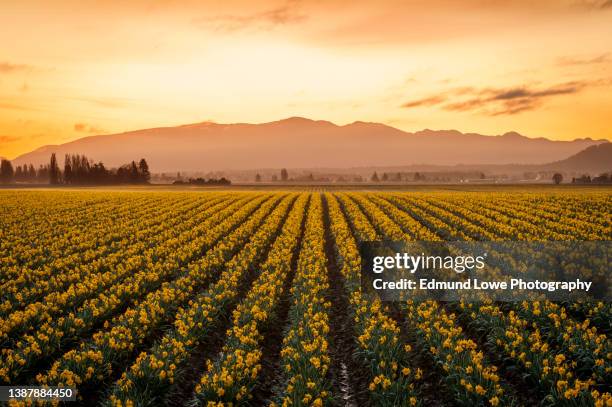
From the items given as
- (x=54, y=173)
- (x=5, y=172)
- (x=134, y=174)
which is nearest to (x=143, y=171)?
(x=134, y=174)

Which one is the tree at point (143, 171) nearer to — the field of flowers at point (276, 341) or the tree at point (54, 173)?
the tree at point (54, 173)

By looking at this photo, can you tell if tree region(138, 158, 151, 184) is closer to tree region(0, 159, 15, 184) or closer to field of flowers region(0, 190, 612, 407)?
tree region(0, 159, 15, 184)

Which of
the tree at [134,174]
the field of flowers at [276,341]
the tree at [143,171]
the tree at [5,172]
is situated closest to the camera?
the field of flowers at [276,341]

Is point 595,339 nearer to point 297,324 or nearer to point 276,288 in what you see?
point 297,324

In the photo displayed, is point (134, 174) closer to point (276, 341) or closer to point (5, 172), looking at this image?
point (5, 172)

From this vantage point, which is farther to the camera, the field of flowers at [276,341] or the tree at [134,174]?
the tree at [134,174]

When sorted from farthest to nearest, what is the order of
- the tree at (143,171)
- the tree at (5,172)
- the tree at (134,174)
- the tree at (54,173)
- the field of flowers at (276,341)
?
the tree at (5,172)
the tree at (54,173)
the tree at (143,171)
the tree at (134,174)
the field of flowers at (276,341)

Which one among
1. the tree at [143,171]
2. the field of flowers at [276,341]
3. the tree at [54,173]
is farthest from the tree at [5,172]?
the field of flowers at [276,341]

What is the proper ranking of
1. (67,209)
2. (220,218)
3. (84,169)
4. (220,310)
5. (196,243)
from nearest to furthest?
(220,310) < (196,243) < (220,218) < (67,209) < (84,169)

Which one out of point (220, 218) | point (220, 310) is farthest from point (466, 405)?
point (220, 218)

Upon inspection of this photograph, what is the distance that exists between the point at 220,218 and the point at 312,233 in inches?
351

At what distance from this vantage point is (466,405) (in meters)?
6.96

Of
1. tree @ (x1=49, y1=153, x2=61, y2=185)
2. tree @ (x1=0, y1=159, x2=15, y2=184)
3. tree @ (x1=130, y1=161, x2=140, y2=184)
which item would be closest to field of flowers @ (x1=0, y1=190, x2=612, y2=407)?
tree @ (x1=130, y1=161, x2=140, y2=184)

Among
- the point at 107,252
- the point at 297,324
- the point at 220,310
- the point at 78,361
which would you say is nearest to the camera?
the point at 78,361
